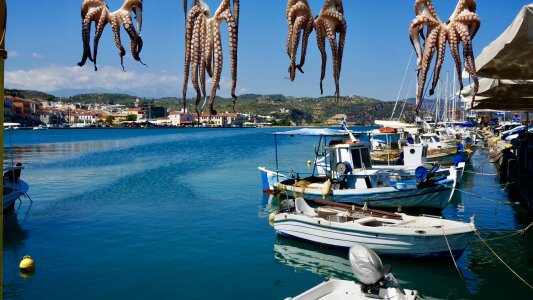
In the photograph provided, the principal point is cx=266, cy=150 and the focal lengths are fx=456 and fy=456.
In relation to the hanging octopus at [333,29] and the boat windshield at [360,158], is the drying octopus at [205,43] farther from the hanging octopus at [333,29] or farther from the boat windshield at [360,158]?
the boat windshield at [360,158]

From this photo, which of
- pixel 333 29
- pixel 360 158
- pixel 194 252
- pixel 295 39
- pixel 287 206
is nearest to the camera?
pixel 295 39

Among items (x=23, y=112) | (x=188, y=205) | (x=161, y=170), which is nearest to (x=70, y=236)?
(x=188, y=205)

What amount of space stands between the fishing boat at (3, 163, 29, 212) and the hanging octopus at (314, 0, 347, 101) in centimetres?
2773

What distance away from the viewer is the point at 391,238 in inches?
726

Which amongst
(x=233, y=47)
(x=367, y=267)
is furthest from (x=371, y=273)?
(x=233, y=47)

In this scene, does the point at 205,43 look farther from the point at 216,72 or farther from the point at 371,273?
the point at 371,273

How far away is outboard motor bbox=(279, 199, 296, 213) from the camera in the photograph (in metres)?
22.5

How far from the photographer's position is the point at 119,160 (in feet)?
230

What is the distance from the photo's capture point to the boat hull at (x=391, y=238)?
699 inches

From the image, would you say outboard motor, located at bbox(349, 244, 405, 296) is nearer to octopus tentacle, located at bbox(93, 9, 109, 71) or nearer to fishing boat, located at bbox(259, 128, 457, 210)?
octopus tentacle, located at bbox(93, 9, 109, 71)

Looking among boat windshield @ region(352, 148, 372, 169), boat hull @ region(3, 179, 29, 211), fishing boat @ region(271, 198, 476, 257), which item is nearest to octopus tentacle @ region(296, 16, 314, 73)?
fishing boat @ region(271, 198, 476, 257)

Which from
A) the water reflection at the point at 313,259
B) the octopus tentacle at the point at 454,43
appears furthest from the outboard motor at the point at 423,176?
the octopus tentacle at the point at 454,43

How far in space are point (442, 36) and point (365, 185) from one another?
23.3m

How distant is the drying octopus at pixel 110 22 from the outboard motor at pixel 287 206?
17.9 metres
